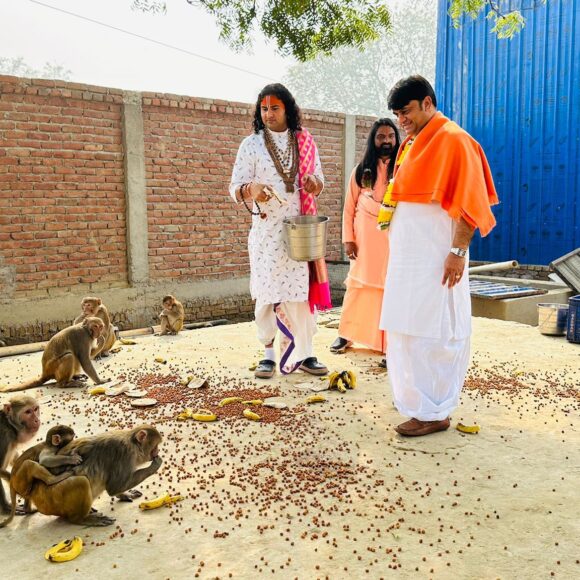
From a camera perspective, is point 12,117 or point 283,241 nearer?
point 283,241

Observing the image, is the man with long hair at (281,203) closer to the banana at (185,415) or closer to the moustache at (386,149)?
the moustache at (386,149)

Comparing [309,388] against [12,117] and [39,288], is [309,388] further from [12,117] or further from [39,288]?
[12,117]

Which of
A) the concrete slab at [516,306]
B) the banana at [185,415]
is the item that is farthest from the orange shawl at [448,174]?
the concrete slab at [516,306]

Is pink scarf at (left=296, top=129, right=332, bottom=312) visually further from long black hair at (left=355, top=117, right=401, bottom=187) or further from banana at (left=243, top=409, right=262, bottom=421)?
banana at (left=243, top=409, right=262, bottom=421)

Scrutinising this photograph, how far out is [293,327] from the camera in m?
5.86

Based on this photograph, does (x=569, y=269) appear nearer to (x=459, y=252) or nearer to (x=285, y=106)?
(x=285, y=106)

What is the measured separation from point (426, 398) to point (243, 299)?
6.96 m

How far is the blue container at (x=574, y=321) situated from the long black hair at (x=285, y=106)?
380cm

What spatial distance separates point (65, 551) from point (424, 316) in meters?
2.49

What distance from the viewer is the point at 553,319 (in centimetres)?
765

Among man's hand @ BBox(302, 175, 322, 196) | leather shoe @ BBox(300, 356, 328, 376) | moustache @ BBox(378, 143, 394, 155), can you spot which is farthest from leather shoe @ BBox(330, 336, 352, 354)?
moustache @ BBox(378, 143, 394, 155)

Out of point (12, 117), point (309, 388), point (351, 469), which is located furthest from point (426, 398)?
point (12, 117)

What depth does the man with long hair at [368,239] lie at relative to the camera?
6164mm

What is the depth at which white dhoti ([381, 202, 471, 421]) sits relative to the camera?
4.19 m
